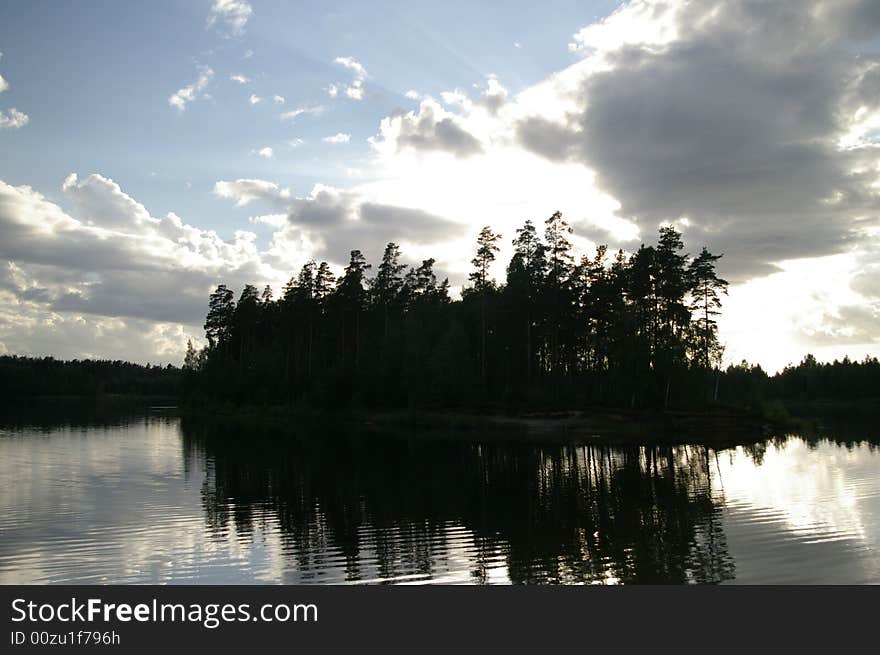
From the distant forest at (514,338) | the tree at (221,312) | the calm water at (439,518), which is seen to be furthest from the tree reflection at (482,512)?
the tree at (221,312)

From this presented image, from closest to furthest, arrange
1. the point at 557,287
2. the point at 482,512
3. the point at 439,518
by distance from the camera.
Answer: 1. the point at 439,518
2. the point at 482,512
3. the point at 557,287

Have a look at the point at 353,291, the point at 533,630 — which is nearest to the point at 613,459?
the point at 533,630

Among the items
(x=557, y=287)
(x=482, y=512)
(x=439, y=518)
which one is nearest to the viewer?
(x=439, y=518)

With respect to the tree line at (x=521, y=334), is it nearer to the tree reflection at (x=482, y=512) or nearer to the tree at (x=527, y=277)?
the tree at (x=527, y=277)

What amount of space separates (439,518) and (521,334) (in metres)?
52.6

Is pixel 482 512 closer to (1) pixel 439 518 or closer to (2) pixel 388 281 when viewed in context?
(1) pixel 439 518

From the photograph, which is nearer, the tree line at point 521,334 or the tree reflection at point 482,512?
the tree reflection at point 482,512

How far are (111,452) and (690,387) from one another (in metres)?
51.9

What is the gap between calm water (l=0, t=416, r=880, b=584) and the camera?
15156mm

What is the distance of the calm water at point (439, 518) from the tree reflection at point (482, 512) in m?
0.09

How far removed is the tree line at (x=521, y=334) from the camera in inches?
2603

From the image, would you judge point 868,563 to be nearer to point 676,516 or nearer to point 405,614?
point 676,516

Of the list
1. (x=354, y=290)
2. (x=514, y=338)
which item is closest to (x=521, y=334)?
(x=514, y=338)

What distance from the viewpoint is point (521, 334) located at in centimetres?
7281
